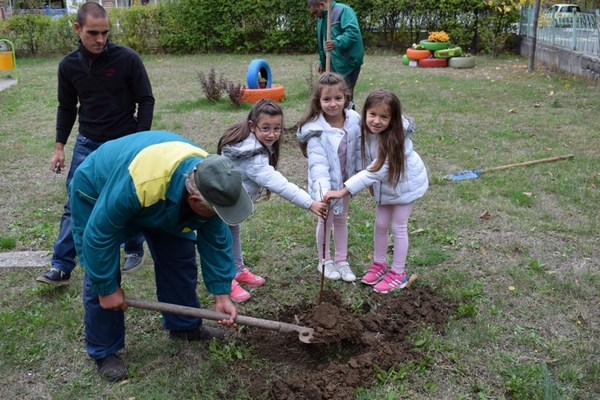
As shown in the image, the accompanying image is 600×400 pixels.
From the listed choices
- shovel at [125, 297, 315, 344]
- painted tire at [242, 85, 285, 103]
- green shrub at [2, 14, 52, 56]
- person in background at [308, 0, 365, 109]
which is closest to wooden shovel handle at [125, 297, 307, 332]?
shovel at [125, 297, 315, 344]

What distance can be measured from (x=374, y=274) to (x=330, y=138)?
102 centimetres

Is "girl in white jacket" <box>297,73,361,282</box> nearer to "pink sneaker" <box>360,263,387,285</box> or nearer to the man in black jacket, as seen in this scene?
"pink sneaker" <box>360,263,387,285</box>

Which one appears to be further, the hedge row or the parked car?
the hedge row

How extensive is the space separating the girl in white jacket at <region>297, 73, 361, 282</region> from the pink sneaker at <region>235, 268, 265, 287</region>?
0.53 meters

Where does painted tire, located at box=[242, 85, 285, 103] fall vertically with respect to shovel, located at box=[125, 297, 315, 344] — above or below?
above

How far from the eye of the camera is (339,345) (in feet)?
10.7

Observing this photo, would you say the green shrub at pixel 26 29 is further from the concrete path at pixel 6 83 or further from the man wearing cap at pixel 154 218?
the man wearing cap at pixel 154 218

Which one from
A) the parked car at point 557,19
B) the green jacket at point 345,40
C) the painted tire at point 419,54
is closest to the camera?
the green jacket at point 345,40

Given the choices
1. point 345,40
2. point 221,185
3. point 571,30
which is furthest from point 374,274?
point 571,30

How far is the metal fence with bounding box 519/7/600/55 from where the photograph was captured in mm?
11492

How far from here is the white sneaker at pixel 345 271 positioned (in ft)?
13.2

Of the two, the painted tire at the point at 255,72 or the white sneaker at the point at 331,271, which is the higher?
the painted tire at the point at 255,72

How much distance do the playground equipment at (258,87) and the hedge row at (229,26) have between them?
26.9 ft

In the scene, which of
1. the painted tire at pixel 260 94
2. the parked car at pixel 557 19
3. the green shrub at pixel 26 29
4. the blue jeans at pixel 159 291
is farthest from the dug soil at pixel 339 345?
the green shrub at pixel 26 29
